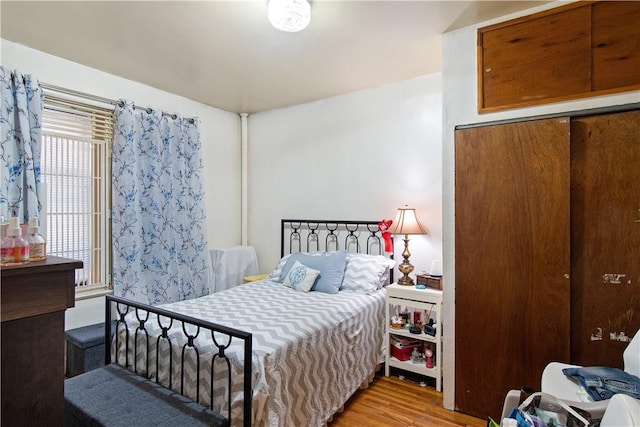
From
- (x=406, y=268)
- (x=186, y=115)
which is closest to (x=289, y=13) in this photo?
(x=406, y=268)

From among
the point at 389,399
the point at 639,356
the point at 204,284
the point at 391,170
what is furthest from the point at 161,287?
the point at 639,356

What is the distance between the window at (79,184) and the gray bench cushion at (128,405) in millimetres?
1372

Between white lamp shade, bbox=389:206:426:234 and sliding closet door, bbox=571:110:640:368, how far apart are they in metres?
1.14

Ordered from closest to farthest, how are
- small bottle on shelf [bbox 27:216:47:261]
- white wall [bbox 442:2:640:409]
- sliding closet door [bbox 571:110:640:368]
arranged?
small bottle on shelf [bbox 27:216:47:261] < sliding closet door [bbox 571:110:640:368] < white wall [bbox 442:2:640:409]

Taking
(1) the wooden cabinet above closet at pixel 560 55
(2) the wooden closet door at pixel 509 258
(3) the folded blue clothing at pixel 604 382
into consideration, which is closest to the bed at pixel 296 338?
(2) the wooden closet door at pixel 509 258

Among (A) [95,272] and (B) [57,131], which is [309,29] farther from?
(A) [95,272]

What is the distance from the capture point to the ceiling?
6.65ft

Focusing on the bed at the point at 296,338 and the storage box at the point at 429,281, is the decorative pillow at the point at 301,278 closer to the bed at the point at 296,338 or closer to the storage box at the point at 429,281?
the bed at the point at 296,338

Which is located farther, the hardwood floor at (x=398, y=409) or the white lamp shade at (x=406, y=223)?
the white lamp shade at (x=406, y=223)

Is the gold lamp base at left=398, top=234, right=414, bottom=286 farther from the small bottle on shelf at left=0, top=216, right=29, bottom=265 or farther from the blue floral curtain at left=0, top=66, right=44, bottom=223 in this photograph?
the blue floral curtain at left=0, top=66, right=44, bottom=223

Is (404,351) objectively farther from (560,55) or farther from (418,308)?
(560,55)

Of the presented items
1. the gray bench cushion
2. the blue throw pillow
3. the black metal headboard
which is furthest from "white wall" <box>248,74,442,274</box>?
the gray bench cushion

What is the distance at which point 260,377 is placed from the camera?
1.60 m

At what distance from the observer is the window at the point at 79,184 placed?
2.68 meters
